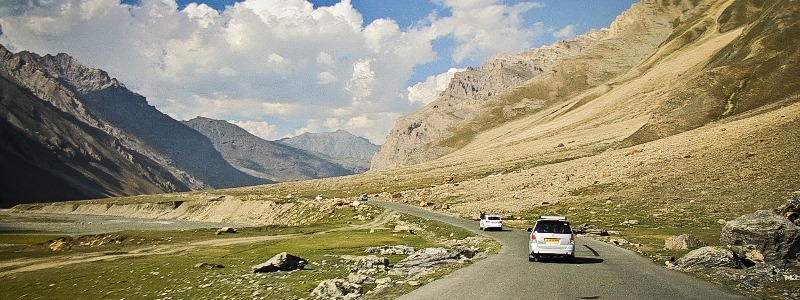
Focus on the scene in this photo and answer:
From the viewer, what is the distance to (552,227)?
96.2 ft

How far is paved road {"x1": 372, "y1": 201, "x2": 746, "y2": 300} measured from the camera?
1984 cm

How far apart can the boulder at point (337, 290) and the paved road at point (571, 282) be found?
318 cm

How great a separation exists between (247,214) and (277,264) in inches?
3572

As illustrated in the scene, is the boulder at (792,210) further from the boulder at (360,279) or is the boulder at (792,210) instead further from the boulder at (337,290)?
the boulder at (337,290)

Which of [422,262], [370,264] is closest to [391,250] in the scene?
[370,264]

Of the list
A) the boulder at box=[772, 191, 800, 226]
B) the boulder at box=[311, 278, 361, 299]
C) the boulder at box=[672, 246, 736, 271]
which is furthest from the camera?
the boulder at box=[772, 191, 800, 226]

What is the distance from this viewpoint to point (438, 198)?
11019 cm

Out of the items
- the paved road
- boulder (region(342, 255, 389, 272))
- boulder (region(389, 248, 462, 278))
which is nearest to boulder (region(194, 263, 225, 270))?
boulder (region(342, 255, 389, 272))

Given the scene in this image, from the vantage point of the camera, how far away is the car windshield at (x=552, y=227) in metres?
29.3

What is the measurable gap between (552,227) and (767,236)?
10843 mm

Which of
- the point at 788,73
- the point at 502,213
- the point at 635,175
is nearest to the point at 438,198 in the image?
the point at 502,213

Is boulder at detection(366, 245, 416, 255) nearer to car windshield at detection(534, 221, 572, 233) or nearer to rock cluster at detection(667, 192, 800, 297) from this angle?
car windshield at detection(534, 221, 572, 233)

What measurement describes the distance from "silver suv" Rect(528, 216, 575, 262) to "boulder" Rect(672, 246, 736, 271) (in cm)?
549

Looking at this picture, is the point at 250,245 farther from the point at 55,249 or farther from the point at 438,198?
the point at 438,198
